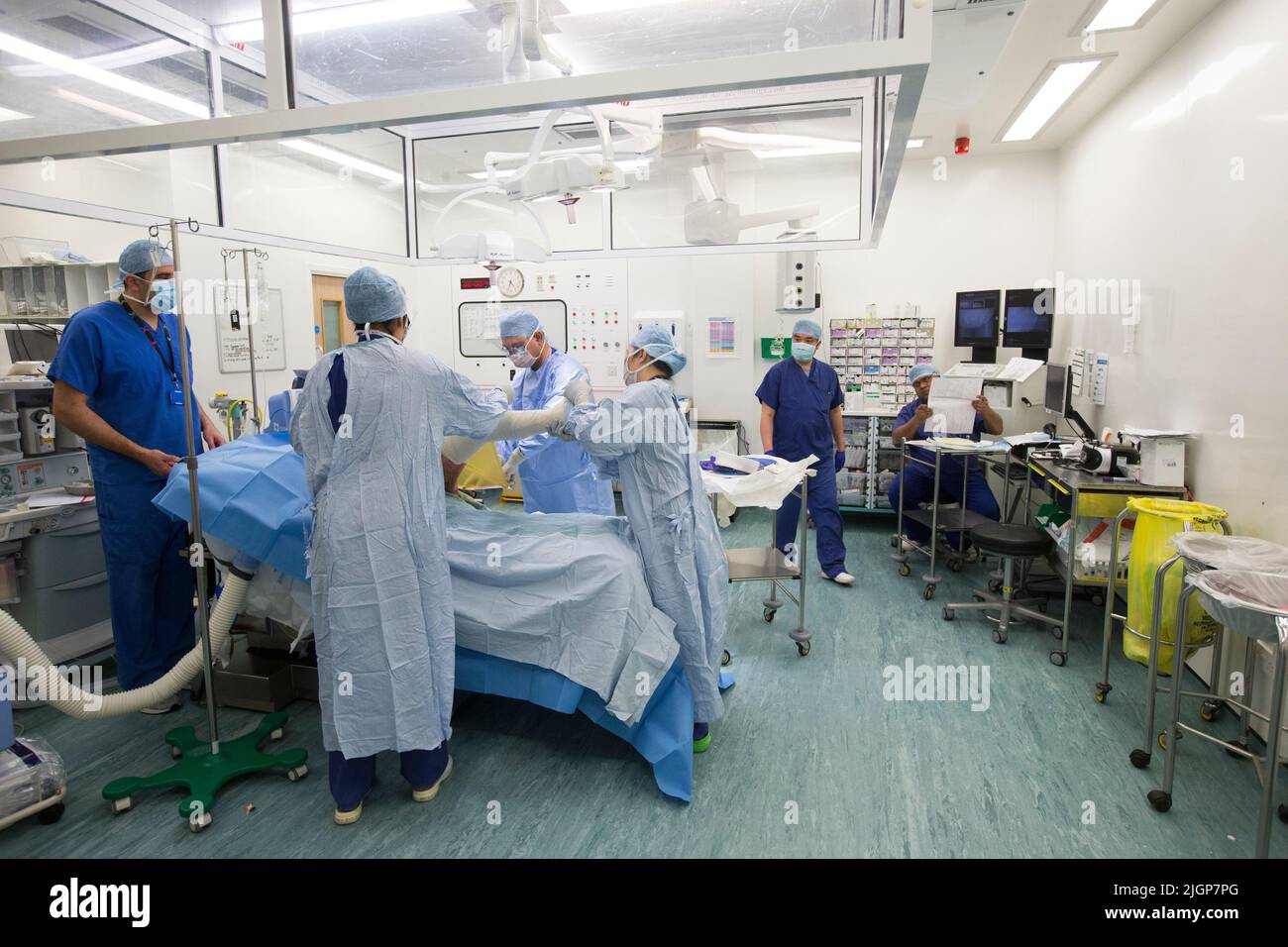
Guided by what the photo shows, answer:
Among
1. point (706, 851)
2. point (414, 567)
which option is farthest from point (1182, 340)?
point (414, 567)

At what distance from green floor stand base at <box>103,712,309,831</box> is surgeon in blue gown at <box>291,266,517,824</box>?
36 cm

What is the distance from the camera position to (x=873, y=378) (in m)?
6.24

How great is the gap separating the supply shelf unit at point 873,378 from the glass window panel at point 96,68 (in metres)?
4.80

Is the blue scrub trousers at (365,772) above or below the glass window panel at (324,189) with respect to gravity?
below

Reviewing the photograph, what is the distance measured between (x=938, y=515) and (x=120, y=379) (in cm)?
420

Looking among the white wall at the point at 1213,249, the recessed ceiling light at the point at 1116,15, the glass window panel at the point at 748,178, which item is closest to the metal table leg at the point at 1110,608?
the white wall at the point at 1213,249

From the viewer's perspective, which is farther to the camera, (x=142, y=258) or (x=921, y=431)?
(x=921, y=431)

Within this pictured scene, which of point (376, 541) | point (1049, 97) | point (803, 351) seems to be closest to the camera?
point (376, 541)

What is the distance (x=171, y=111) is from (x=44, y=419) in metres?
1.74

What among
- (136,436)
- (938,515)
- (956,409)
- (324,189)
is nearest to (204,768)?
(136,436)

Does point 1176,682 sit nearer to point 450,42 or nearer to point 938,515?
point 938,515

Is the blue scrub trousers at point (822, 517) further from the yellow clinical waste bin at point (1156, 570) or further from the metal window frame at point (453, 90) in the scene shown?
the metal window frame at point (453, 90)

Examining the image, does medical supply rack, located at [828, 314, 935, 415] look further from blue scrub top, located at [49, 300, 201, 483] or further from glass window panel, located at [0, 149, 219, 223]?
blue scrub top, located at [49, 300, 201, 483]

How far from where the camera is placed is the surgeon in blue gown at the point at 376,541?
2254 millimetres
